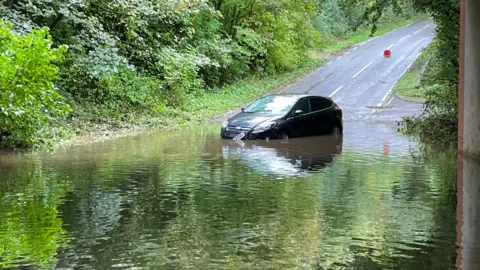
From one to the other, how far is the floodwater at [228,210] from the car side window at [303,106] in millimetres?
3885

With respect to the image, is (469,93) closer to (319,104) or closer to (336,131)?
(319,104)

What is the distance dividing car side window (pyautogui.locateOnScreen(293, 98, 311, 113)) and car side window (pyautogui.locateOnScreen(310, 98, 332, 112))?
9.7 inches

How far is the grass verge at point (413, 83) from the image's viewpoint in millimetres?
35628

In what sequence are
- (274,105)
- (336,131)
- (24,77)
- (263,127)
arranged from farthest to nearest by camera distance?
(336,131), (274,105), (263,127), (24,77)

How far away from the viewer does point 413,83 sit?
39.9m

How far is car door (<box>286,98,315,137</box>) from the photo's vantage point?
65.4 ft

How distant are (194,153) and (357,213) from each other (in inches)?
309

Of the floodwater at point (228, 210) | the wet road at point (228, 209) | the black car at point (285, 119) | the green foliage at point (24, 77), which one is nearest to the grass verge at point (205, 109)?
the green foliage at point (24, 77)

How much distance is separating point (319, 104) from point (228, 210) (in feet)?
40.7

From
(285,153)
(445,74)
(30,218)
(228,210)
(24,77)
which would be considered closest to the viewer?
(30,218)

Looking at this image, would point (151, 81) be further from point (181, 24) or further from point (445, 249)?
point (445, 249)

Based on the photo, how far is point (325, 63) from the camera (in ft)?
160

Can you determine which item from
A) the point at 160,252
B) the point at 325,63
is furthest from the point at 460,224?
the point at 325,63

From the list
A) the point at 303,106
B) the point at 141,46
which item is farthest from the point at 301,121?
the point at 141,46
